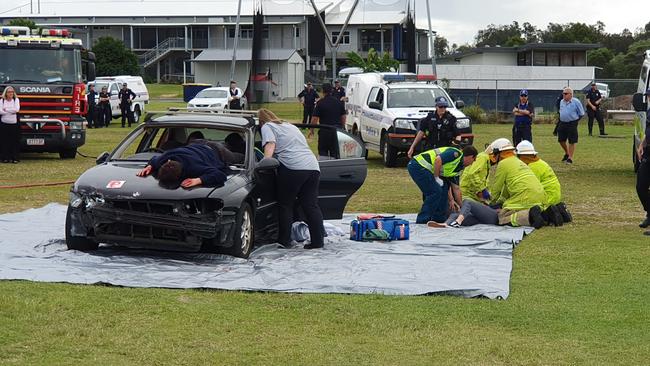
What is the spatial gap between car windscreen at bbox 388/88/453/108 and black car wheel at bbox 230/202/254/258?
13680mm

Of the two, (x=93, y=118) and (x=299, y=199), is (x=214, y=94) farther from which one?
(x=299, y=199)

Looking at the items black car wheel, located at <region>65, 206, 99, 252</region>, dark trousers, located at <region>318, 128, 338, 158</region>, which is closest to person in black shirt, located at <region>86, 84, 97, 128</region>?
dark trousers, located at <region>318, 128, 338, 158</region>

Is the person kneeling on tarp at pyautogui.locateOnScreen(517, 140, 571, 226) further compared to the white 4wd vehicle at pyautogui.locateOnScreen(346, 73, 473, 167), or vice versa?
the white 4wd vehicle at pyautogui.locateOnScreen(346, 73, 473, 167)

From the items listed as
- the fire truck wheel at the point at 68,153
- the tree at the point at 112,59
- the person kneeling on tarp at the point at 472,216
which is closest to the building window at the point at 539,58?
the tree at the point at 112,59

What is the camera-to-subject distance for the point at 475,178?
14406mm

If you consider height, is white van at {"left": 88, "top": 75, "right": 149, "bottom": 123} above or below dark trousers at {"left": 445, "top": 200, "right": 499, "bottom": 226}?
above

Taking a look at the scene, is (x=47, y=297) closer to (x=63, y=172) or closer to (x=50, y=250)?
(x=50, y=250)

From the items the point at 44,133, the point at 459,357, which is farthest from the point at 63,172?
the point at 459,357

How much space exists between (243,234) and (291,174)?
3.67 ft

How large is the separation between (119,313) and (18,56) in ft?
56.7

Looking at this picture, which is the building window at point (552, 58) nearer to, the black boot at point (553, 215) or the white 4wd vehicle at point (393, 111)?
the white 4wd vehicle at point (393, 111)

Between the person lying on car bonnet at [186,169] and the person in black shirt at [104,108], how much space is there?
104ft

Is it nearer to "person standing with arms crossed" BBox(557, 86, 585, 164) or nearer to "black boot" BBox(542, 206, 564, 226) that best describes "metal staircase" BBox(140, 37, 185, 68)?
"person standing with arms crossed" BBox(557, 86, 585, 164)

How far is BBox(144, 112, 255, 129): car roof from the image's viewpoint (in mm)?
12000
